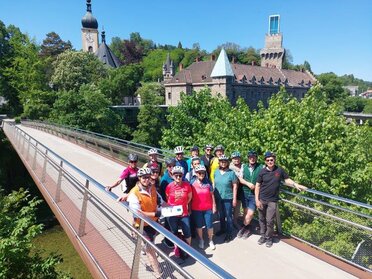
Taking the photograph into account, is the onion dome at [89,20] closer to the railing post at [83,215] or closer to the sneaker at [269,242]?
the railing post at [83,215]

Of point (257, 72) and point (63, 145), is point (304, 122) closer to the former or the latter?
point (63, 145)

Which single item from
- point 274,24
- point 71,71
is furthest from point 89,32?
point 274,24

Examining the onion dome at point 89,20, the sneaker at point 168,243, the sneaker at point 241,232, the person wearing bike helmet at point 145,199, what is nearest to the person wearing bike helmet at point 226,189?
the sneaker at point 241,232

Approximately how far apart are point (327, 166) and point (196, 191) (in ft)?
34.3

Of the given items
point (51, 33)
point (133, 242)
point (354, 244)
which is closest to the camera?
point (133, 242)

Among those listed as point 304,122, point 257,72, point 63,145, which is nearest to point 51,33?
point 257,72

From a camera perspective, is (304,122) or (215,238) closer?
(215,238)

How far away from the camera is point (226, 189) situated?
20.1ft

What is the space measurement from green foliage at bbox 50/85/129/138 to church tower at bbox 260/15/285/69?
60586 mm

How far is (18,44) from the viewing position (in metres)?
45.2

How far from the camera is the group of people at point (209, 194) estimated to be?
5.06 m

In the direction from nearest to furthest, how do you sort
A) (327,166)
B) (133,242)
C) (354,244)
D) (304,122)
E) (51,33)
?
(133,242) < (354,244) < (327,166) < (304,122) < (51,33)

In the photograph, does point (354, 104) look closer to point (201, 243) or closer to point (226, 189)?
point (226, 189)

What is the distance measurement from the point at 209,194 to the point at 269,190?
1.08 metres
